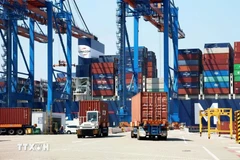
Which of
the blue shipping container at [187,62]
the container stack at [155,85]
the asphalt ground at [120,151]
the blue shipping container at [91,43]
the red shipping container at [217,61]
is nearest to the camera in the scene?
the asphalt ground at [120,151]

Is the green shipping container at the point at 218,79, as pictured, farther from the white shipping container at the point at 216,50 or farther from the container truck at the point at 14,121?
the container truck at the point at 14,121

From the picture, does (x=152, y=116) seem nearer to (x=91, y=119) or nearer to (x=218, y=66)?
(x=91, y=119)

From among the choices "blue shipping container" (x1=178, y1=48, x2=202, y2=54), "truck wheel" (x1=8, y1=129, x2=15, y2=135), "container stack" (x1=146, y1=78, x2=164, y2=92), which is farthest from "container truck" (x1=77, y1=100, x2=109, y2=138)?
"container stack" (x1=146, y1=78, x2=164, y2=92)

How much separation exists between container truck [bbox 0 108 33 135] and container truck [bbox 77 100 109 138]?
13.2 metres

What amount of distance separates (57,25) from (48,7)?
7.88 metres

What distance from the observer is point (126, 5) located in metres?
62.0

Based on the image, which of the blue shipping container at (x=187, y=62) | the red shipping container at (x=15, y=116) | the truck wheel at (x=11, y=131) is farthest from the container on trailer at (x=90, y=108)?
the blue shipping container at (x=187, y=62)

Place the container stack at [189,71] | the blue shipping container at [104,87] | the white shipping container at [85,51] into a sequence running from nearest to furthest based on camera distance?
the container stack at [189,71], the blue shipping container at [104,87], the white shipping container at [85,51]

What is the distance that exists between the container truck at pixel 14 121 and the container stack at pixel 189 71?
3007 cm

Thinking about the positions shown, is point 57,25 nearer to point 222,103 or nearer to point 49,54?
point 49,54

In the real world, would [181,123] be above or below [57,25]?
below

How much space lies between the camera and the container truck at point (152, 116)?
98.3 feet

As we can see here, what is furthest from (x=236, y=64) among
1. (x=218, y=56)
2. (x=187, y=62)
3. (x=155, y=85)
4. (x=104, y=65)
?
(x=104, y=65)

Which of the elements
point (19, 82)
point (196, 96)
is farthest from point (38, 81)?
point (196, 96)
